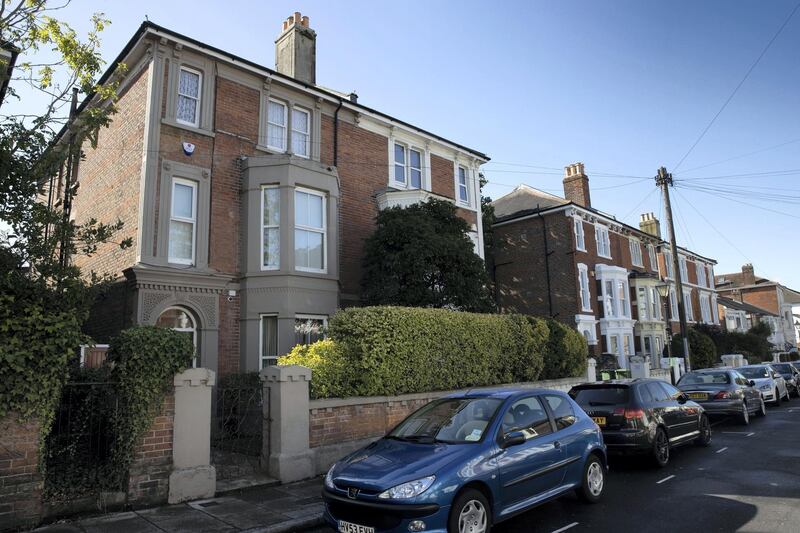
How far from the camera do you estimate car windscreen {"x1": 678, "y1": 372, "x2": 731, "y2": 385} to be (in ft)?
47.2

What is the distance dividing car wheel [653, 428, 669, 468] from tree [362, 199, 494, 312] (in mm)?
5803

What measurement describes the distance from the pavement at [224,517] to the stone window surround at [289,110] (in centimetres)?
998

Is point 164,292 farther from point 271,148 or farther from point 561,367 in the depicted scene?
point 561,367

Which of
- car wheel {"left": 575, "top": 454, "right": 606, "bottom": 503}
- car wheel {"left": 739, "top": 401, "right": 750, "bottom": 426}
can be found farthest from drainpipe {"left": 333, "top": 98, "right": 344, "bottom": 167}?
car wheel {"left": 739, "top": 401, "right": 750, "bottom": 426}

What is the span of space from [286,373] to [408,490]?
12.9 feet

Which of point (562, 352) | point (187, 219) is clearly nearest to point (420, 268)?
point (562, 352)

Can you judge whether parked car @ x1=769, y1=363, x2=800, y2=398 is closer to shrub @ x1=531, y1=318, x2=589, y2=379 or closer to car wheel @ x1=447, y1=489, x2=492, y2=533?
shrub @ x1=531, y1=318, x2=589, y2=379

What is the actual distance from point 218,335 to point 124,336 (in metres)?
5.91

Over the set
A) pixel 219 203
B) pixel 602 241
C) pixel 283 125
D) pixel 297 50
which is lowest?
pixel 219 203

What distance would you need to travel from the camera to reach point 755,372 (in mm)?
18625

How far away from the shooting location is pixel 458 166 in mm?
20953

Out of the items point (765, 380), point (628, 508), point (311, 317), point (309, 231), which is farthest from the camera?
point (765, 380)

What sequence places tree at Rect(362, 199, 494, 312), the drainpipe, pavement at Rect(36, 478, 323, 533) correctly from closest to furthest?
1. pavement at Rect(36, 478, 323, 533)
2. tree at Rect(362, 199, 494, 312)
3. the drainpipe

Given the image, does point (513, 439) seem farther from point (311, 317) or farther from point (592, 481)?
point (311, 317)
